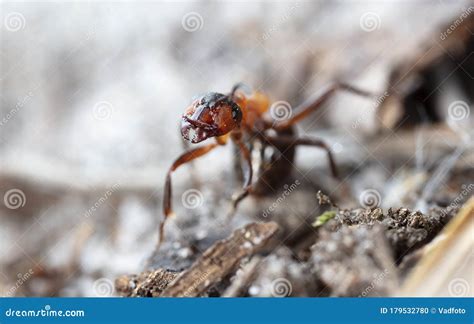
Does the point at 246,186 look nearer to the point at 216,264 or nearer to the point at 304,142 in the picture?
the point at 304,142

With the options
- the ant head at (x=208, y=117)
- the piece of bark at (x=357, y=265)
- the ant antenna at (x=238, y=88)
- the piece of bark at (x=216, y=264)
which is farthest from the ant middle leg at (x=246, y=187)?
the piece of bark at (x=357, y=265)

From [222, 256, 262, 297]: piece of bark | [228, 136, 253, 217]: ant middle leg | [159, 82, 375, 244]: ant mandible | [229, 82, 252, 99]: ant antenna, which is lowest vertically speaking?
[222, 256, 262, 297]: piece of bark

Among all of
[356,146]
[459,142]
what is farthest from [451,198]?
[356,146]

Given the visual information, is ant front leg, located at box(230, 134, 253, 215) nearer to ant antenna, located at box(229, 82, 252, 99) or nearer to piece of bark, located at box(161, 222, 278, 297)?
ant antenna, located at box(229, 82, 252, 99)

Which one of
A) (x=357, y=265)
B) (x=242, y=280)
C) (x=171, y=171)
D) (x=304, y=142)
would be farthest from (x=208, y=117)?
(x=357, y=265)

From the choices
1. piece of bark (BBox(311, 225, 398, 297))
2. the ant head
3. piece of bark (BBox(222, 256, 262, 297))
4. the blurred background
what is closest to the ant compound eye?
the ant head

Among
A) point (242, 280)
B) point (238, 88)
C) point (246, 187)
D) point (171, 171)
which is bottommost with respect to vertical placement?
point (242, 280)
